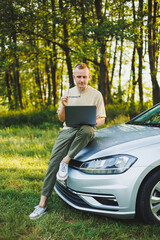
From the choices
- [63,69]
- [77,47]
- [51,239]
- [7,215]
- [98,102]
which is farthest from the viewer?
[63,69]

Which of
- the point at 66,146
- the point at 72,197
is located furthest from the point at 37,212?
the point at 66,146

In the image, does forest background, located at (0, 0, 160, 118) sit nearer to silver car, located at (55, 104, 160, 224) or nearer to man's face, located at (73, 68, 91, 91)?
A: man's face, located at (73, 68, 91, 91)

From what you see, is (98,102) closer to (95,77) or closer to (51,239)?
(51,239)

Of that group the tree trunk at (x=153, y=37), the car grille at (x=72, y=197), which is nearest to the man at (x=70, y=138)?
the car grille at (x=72, y=197)

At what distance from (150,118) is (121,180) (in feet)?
5.37

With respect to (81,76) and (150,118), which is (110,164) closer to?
(81,76)

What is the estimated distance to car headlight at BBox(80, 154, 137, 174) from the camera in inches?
108

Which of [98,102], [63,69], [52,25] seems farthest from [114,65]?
[98,102]

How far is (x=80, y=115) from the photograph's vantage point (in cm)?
331

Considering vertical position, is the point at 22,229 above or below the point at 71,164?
below

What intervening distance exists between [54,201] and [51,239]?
3.38ft

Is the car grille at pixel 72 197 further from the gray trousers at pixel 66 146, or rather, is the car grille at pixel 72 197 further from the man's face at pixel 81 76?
the man's face at pixel 81 76

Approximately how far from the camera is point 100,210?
2.83 metres

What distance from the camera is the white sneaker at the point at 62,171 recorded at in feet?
10.0
